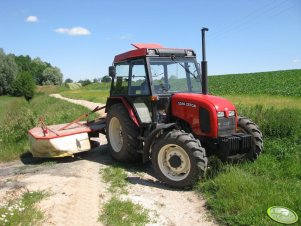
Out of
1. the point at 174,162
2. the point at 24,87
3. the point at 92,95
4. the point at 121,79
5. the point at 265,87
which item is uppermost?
the point at 121,79

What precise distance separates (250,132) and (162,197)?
A: 202 cm

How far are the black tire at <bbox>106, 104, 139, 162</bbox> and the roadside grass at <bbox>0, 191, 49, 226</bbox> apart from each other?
2.12 meters

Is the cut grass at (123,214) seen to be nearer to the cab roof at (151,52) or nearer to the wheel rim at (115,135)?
the wheel rim at (115,135)

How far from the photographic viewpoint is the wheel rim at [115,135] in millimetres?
7859

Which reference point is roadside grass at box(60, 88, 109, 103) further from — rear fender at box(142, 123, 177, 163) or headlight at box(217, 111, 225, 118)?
headlight at box(217, 111, 225, 118)

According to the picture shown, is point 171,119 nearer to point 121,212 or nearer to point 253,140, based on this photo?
point 253,140

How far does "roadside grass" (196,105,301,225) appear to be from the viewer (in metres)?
4.59

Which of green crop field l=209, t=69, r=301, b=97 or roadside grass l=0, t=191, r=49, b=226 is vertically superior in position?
green crop field l=209, t=69, r=301, b=97

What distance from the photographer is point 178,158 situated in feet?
19.3

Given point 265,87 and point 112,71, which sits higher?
point 112,71

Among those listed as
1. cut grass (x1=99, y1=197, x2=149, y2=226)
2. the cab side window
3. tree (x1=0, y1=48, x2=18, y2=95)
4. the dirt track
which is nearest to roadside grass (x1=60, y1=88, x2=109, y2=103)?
the cab side window

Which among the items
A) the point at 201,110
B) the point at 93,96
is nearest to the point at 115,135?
the point at 201,110

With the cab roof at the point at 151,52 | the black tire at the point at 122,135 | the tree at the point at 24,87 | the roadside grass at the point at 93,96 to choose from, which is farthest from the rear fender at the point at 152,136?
the tree at the point at 24,87

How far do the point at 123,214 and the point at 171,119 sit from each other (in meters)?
2.36
